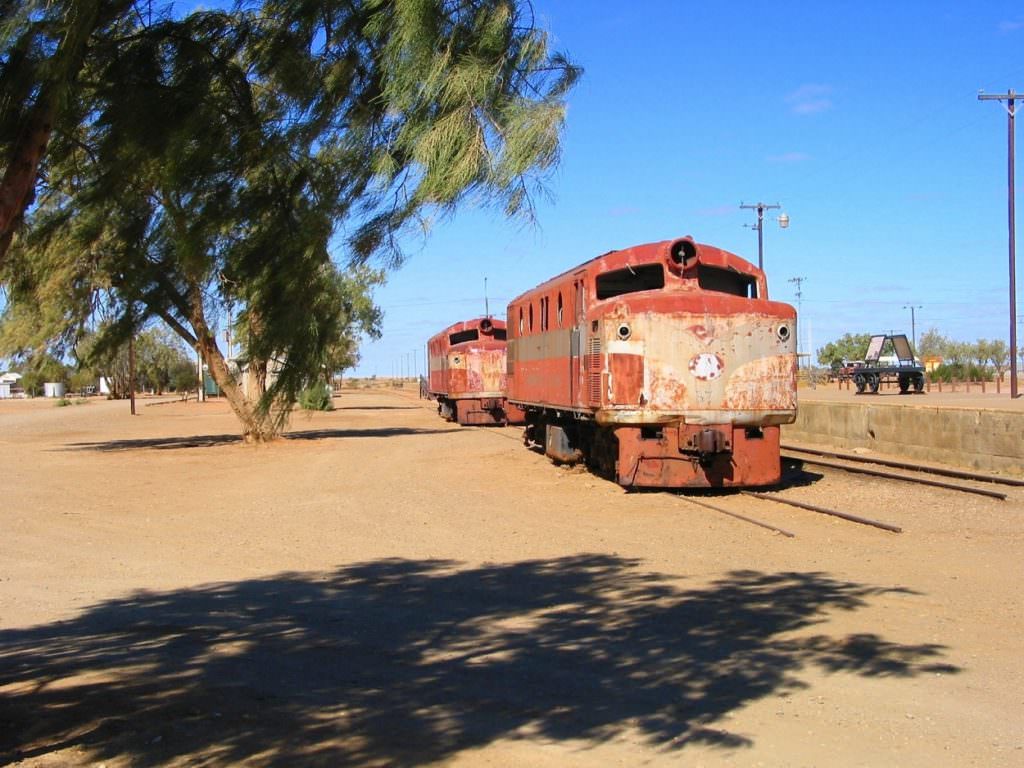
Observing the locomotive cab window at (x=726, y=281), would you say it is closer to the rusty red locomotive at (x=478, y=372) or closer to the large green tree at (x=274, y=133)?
the large green tree at (x=274, y=133)

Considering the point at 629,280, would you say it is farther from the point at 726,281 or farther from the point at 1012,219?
the point at 1012,219

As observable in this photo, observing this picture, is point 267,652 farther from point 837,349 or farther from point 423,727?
point 837,349

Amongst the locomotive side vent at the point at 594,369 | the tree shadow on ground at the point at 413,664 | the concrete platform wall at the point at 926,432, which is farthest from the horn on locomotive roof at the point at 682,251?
the tree shadow on ground at the point at 413,664

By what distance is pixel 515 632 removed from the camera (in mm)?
7473

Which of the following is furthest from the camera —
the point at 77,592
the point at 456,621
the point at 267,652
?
the point at 77,592

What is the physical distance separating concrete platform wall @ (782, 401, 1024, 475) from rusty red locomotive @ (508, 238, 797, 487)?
397cm

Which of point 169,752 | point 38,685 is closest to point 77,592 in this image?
point 38,685

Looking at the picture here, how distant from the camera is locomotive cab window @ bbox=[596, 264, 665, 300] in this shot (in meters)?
15.8

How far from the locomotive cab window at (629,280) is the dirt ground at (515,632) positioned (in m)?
3.13

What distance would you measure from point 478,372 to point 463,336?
7.00ft

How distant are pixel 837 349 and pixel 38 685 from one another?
11627 cm

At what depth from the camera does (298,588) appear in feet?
30.3

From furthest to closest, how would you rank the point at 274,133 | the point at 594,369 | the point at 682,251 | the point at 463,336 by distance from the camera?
the point at 463,336, the point at 682,251, the point at 594,369, the point at 274,133

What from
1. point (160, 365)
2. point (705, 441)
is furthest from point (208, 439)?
point (160, 365)
